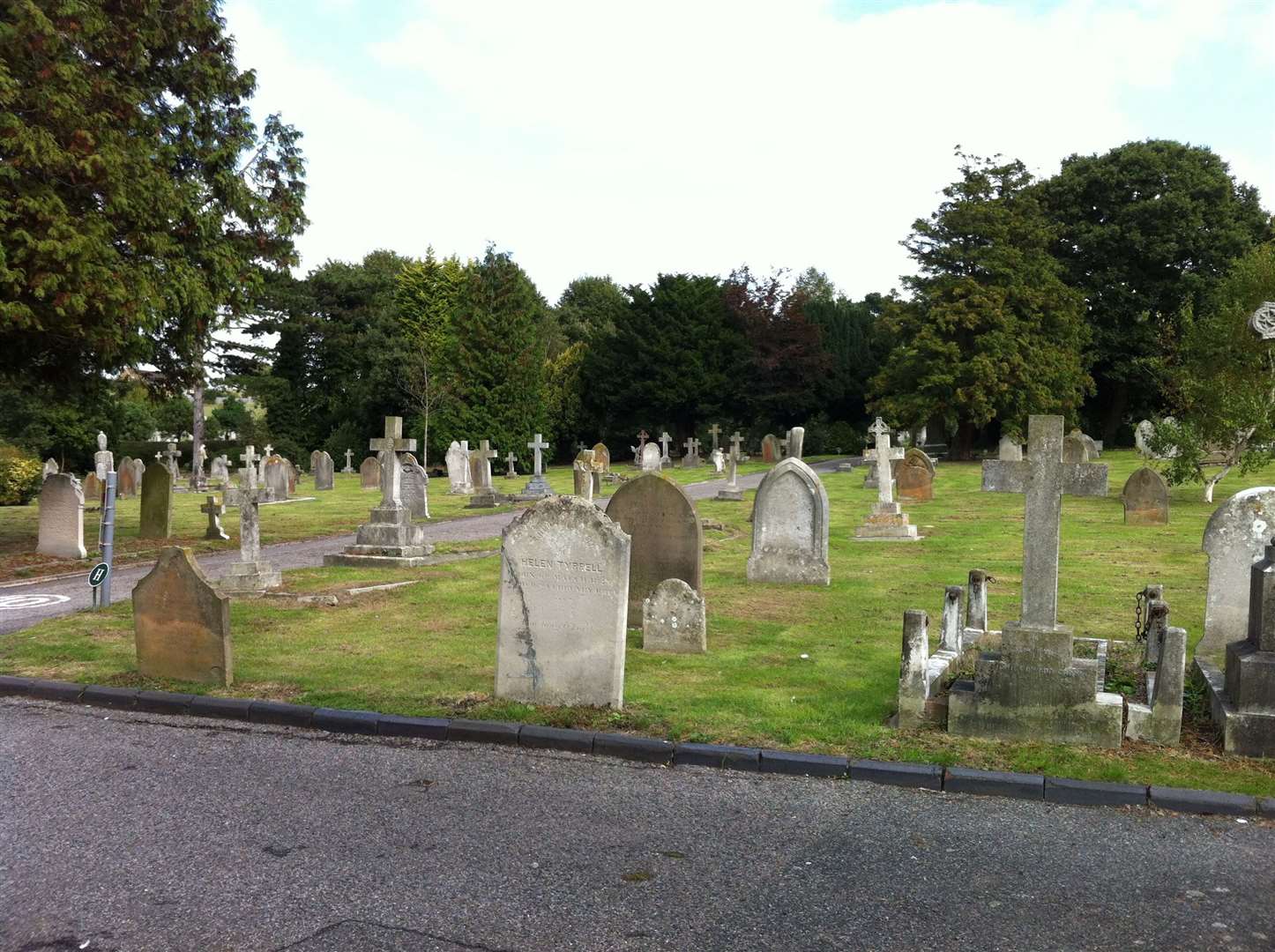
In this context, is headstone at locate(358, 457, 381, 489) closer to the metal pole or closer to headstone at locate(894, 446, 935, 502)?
headstone at locate(894, 446, 935, 502)

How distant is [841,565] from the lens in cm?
1619

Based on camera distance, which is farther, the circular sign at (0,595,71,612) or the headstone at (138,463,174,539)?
the headstone at (138,463,174,539)

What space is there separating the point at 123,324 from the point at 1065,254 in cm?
4623

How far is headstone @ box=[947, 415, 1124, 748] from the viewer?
22.0 ft

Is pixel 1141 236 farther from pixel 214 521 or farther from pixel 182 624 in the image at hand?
pixel 182 624

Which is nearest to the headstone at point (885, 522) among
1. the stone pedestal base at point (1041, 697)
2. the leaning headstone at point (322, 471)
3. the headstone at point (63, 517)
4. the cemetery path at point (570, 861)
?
the stone pedestal base at point (1041, 697)

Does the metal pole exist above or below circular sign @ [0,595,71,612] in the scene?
above

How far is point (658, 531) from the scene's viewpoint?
11.1 m

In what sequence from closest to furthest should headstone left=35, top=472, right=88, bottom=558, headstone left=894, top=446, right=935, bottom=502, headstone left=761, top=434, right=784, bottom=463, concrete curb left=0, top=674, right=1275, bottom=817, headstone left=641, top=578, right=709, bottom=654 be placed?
1. concrete curb left=0, top=674, right=1275, bottom=817
2. headstone left=641, top=578, right=709, bottom=654
3. headstone left=35, top=472, right=88, bottom=558
4. headstone left=894, top=446, right=935, bottom=502
5. headstone left=761, top=434, right=784, bottom=463

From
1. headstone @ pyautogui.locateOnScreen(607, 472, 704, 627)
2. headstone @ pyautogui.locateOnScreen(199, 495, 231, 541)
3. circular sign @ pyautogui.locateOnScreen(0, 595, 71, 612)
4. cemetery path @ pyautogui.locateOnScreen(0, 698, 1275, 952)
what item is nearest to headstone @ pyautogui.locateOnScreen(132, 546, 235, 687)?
cemetery path @ pyautogui.locateOnScreen(0, 698, 1275, 952)

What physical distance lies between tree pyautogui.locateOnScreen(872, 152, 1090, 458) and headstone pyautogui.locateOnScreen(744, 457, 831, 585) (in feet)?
104

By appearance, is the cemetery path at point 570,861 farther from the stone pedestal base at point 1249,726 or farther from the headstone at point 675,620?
the headstone at point 675,620

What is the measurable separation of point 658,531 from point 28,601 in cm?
863

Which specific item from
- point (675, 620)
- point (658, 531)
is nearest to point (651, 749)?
point (675, 620)
